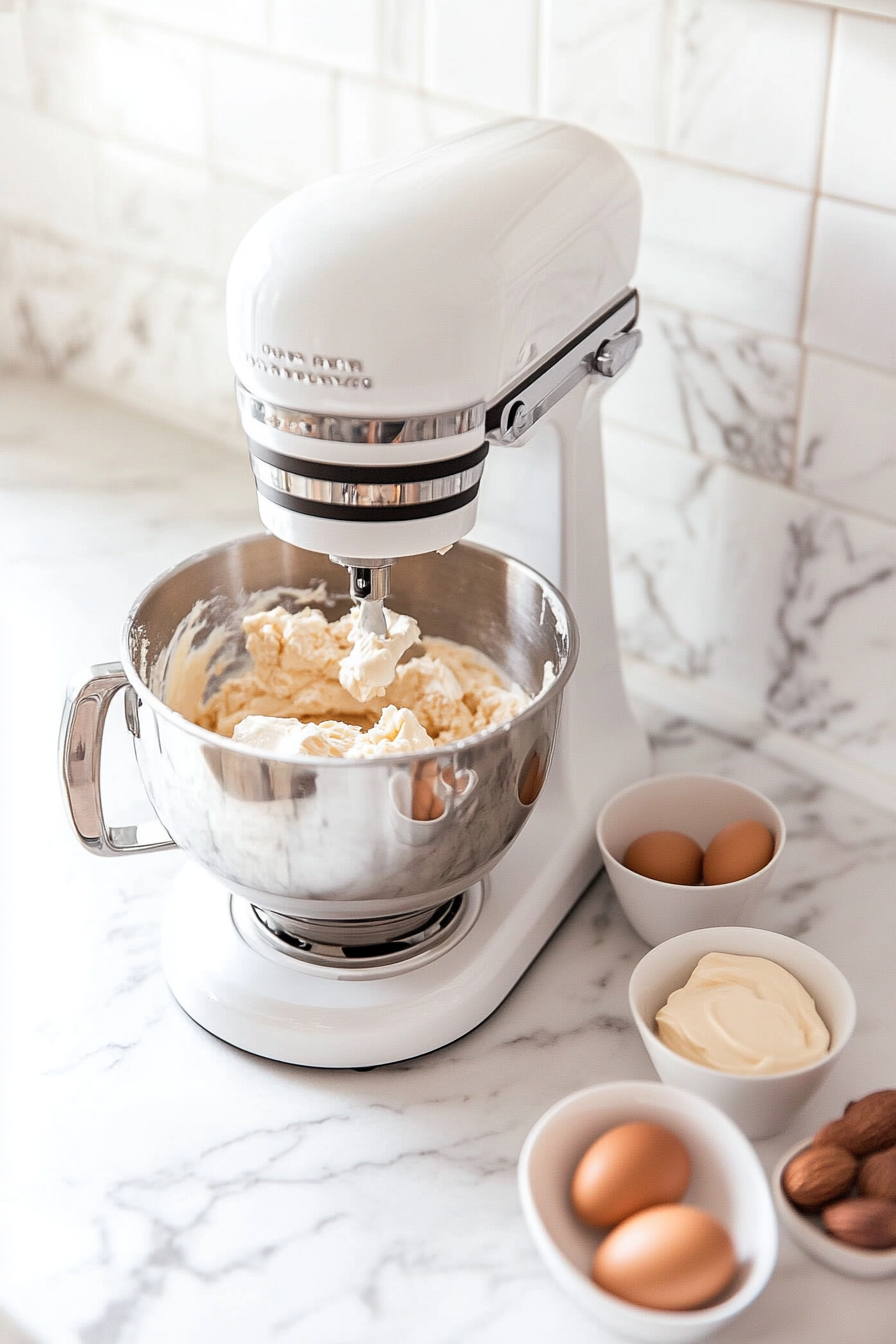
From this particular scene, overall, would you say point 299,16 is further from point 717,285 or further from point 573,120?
point 717,285

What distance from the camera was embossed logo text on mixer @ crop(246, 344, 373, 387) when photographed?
61 centimetres

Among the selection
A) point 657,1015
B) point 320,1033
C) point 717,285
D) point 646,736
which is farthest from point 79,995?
point 717,285

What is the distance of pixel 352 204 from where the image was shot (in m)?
0.64

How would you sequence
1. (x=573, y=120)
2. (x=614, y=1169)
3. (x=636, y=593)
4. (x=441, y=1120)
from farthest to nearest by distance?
(x=636, y=593)
(x=573, y=120)
(x=441, y=1120)
(x=614, y=1169)

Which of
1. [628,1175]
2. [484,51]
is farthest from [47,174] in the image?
[628,1175]

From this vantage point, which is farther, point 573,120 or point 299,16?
point 299,16

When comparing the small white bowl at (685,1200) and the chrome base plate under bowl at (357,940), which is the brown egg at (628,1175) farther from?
the chrome base plate under bowl at (357,940)

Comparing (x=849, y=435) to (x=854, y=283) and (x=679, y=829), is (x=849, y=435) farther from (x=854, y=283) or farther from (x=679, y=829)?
(x=679, y=829)

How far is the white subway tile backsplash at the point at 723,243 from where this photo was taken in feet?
2.92

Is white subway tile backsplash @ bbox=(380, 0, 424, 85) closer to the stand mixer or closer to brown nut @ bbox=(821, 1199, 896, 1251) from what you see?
the stand mixer

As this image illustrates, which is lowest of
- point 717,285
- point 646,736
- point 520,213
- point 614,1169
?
point 646,736

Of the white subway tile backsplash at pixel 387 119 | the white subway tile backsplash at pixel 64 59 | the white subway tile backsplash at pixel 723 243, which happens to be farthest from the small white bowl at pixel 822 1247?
the white subway tile backsplash at pixel 64 59

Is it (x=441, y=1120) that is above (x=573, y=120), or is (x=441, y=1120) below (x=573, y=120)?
below

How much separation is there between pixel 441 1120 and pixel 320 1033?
8cm
